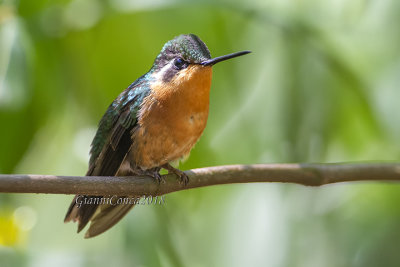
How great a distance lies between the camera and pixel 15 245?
2980 mm

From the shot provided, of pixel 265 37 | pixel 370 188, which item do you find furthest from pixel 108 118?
pixel 370 188

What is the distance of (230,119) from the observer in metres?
3.68

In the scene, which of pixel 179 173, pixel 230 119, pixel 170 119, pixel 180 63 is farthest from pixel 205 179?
pixel 230 119

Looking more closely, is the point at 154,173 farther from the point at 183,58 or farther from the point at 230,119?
the point at 230,119

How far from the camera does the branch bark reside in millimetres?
1973

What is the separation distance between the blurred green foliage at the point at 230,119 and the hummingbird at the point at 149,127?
25 centimetres

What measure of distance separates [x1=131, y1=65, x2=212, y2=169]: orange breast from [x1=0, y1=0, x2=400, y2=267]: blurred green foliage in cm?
34

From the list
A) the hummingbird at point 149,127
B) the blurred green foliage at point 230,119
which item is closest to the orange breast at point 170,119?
the hummingbird at point 149,127

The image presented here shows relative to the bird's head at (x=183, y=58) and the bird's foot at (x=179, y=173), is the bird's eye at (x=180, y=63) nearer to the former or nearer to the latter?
the bird's head at (x=183, y=58)

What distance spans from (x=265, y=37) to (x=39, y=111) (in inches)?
61.4

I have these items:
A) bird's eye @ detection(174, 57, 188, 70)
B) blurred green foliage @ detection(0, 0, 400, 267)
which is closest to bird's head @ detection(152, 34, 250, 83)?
bird's eye @ detection(174, 57, 188, 70)

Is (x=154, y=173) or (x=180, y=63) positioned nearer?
(x=180, y=63)

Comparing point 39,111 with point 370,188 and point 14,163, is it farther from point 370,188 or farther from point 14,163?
point 370,188

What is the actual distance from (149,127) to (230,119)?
1.00 metres
